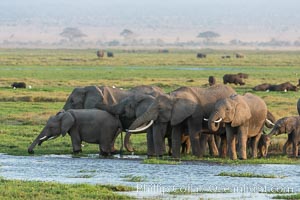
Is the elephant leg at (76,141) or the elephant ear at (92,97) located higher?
the elephant ear at (92,97)

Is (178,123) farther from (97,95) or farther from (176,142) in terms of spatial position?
(97,95)

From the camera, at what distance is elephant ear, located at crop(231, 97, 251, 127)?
816 inches

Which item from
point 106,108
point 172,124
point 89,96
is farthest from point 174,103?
point 89,96

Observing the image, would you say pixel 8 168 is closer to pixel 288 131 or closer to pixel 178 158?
pixel 178 158

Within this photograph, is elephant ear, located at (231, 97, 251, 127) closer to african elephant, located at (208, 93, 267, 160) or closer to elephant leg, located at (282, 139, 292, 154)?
african elephant, located at (208, 93, 267, 160)

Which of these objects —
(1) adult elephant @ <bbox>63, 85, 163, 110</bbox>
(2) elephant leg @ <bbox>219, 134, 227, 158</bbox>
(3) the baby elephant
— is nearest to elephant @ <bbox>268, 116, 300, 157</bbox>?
(2) elephant leg @ <bbox>219, 134, 227, 158</bbox>

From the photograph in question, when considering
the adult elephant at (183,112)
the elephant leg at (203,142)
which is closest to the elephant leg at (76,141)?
the adult elephant at (183,112)

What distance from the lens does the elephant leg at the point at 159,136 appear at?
2164cm

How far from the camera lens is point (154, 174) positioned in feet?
60.3

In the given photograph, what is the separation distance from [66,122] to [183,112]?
300 cm

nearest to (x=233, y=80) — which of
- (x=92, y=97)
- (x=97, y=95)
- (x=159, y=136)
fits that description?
(x=92, y=97)

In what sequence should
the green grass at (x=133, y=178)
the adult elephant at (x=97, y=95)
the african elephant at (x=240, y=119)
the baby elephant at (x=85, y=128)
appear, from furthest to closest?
the adult elephant at (x=97, y=95), the baby elephant at (x=85, y=128), the african elephant at (x=240, y=119), the green grass at (x=133, y=178)

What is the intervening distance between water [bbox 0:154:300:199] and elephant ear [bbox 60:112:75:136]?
76cm

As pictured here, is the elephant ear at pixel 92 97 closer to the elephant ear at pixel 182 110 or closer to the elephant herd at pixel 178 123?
the elephant herd at pixel 178 123
